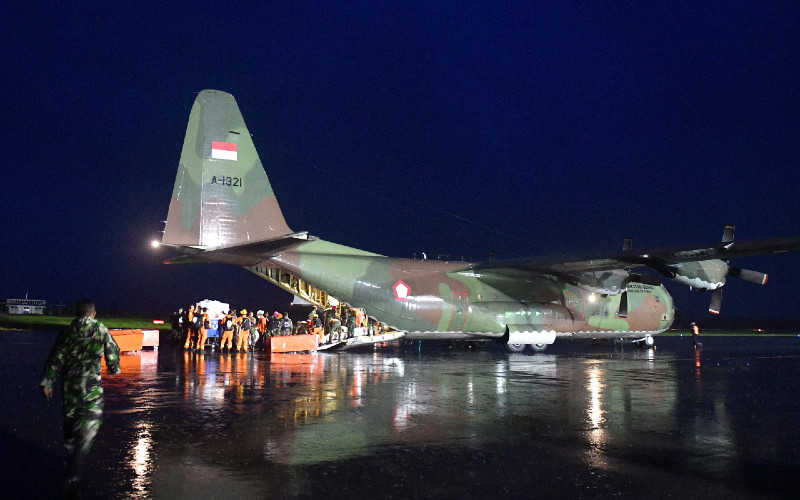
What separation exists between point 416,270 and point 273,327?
663 centimetres

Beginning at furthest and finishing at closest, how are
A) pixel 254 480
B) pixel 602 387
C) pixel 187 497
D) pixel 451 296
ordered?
pixel 451 296 < pixel 602 387 < pixel 254 480 < pixel 187 497

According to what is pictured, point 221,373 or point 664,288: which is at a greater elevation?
point 664,288

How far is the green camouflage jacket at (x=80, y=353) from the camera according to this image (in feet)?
19.7

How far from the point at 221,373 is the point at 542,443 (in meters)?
10.1

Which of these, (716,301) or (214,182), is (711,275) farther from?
(214,182)

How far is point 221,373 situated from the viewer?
15484 mm

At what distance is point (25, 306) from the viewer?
67938mm

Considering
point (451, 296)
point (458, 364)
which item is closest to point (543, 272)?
point (451, 296)

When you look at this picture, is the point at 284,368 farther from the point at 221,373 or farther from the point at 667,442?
the point at 667,442

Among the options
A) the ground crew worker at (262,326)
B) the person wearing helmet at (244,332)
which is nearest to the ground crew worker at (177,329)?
the ground crew worker at (262,326)

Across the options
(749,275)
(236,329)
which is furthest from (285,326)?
(749,275)

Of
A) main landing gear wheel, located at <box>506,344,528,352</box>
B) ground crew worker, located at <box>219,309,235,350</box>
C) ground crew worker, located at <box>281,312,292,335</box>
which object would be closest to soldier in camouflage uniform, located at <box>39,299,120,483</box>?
ground crew worker, located at <box>219,309,235,350</box>

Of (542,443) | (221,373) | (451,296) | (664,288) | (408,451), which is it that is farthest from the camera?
(664,288)

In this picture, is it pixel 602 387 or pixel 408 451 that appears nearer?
pixel 408 451
